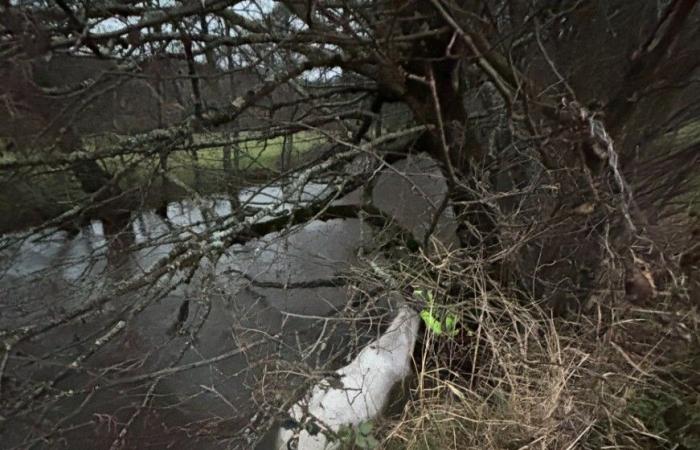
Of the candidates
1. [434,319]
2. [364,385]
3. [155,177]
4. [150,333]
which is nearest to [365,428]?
[364,385]

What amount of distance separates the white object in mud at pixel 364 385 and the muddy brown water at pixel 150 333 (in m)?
0.18

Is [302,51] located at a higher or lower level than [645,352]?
higher

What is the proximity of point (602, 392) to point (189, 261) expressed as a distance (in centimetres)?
211

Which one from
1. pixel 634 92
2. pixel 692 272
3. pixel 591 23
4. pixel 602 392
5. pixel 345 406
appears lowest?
pixel 345 406

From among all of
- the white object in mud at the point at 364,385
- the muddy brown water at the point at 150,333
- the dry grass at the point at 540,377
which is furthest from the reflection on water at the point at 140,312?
the dry grass at the point at 540,377

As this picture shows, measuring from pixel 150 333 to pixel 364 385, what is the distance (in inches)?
88.3

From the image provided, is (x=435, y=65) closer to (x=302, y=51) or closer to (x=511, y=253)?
(x=302, y=51)

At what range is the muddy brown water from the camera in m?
2.89

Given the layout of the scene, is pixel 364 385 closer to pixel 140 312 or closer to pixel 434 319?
pixel 434 319

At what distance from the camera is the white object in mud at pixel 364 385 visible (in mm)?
3021

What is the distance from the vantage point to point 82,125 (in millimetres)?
3598

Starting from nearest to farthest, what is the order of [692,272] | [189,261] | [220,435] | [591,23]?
[692,272] → [220,435] → [189,261] → [591,23]

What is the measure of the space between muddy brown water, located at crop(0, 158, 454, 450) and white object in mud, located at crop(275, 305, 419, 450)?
0.58ft

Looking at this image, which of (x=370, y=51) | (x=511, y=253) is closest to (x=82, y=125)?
(x=370, y=51)
